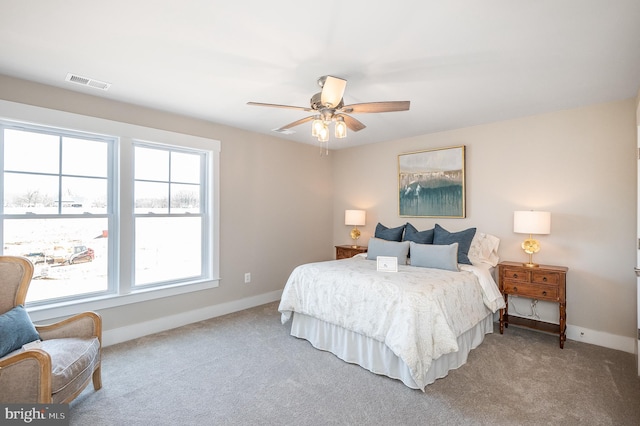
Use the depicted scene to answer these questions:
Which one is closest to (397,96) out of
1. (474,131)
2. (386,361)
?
(474,131)

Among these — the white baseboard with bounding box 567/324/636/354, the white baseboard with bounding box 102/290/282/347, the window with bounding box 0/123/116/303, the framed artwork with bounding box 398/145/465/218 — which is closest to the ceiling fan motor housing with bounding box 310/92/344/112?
the window with bounding box 0/123/116/303

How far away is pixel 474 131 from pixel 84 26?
4.11 meters

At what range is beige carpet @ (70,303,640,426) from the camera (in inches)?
82.7

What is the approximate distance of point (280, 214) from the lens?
4.95 metres

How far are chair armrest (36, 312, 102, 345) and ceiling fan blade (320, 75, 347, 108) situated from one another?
237cm

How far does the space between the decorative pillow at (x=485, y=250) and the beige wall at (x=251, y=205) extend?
8.24ft

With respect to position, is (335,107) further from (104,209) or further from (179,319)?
(179,319)

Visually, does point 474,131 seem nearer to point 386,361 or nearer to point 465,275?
point 465,275

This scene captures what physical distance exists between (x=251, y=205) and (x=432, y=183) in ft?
8.55

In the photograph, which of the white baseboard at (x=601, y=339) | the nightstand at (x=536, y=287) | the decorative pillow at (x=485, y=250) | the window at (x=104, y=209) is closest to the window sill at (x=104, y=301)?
the window at (x=104, y=209)

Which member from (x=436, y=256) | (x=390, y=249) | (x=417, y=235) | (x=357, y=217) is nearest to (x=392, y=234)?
(x=417, y=235)
